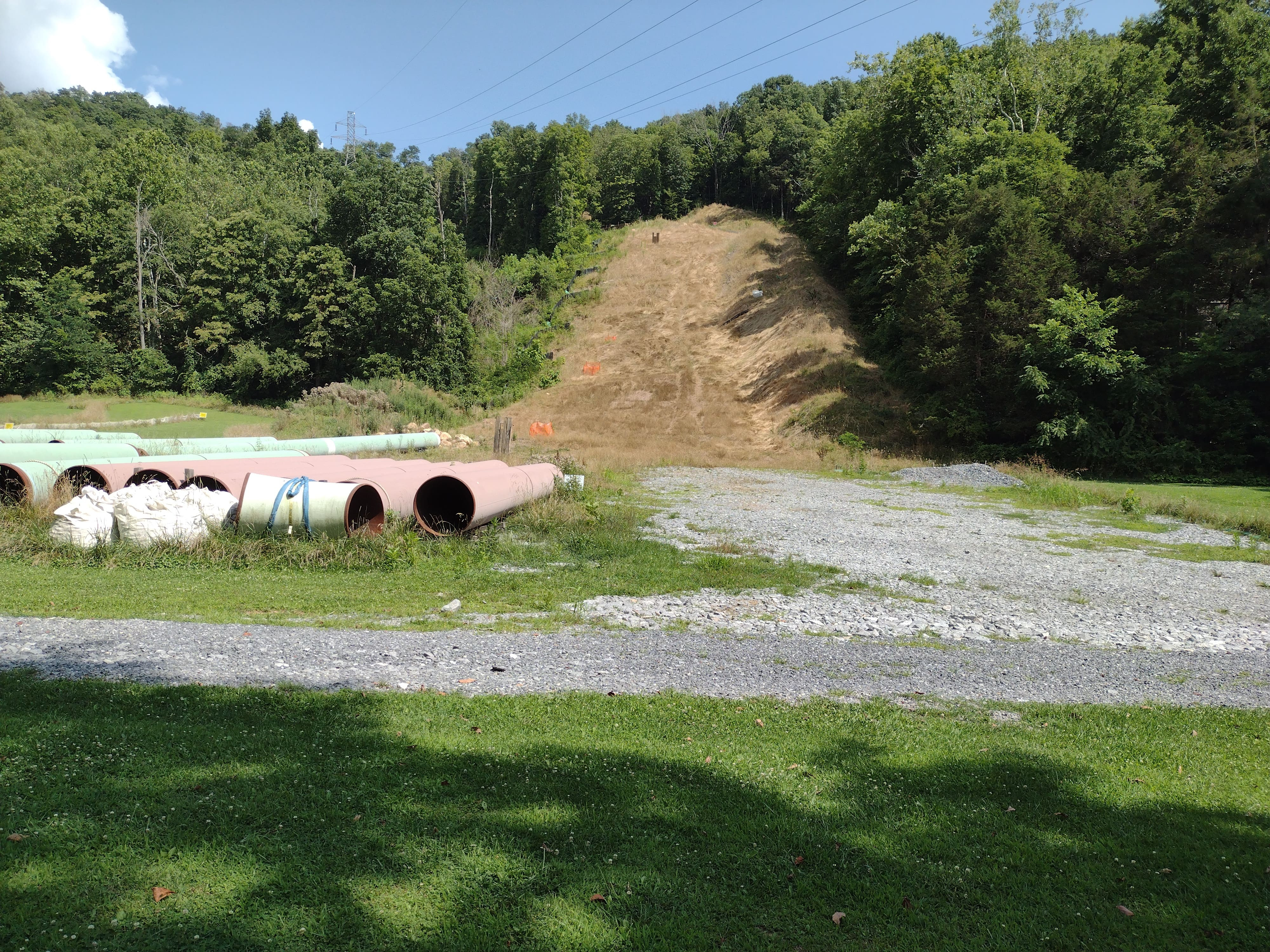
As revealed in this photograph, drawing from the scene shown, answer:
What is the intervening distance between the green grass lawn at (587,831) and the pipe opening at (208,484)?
30.1 ft

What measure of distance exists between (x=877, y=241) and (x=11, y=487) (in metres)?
42.6

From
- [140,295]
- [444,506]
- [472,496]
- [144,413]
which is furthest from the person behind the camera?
[140,295]

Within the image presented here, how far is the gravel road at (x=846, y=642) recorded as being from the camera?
7.38 metres

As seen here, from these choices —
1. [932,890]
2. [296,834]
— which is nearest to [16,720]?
[296,834]

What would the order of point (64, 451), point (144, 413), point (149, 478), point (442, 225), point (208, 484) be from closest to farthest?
point (208, 484), point (149, 478), point (64, 451), point (144, 413), point (442, 225)

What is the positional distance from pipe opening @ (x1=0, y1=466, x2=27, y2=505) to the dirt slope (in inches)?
719

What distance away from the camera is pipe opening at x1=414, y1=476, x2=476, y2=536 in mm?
14648

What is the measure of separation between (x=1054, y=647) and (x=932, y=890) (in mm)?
7021

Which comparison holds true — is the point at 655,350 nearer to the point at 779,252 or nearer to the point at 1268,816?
the point at 779,252

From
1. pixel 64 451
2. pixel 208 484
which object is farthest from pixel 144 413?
pixel 208 484

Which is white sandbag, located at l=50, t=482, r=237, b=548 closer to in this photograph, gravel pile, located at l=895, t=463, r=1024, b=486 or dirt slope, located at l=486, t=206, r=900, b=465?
dirt slope, located at l=486, t=206, r=900, b=465

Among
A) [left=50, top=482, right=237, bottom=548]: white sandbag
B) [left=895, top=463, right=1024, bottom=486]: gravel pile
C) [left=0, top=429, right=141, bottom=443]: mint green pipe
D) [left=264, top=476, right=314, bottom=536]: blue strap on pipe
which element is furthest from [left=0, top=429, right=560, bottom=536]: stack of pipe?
[left=895, top=463, right=1024, bottom=486]: gravel pile

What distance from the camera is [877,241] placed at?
147 feet

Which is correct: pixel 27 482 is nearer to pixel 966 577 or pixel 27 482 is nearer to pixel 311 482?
pixel 311 482
